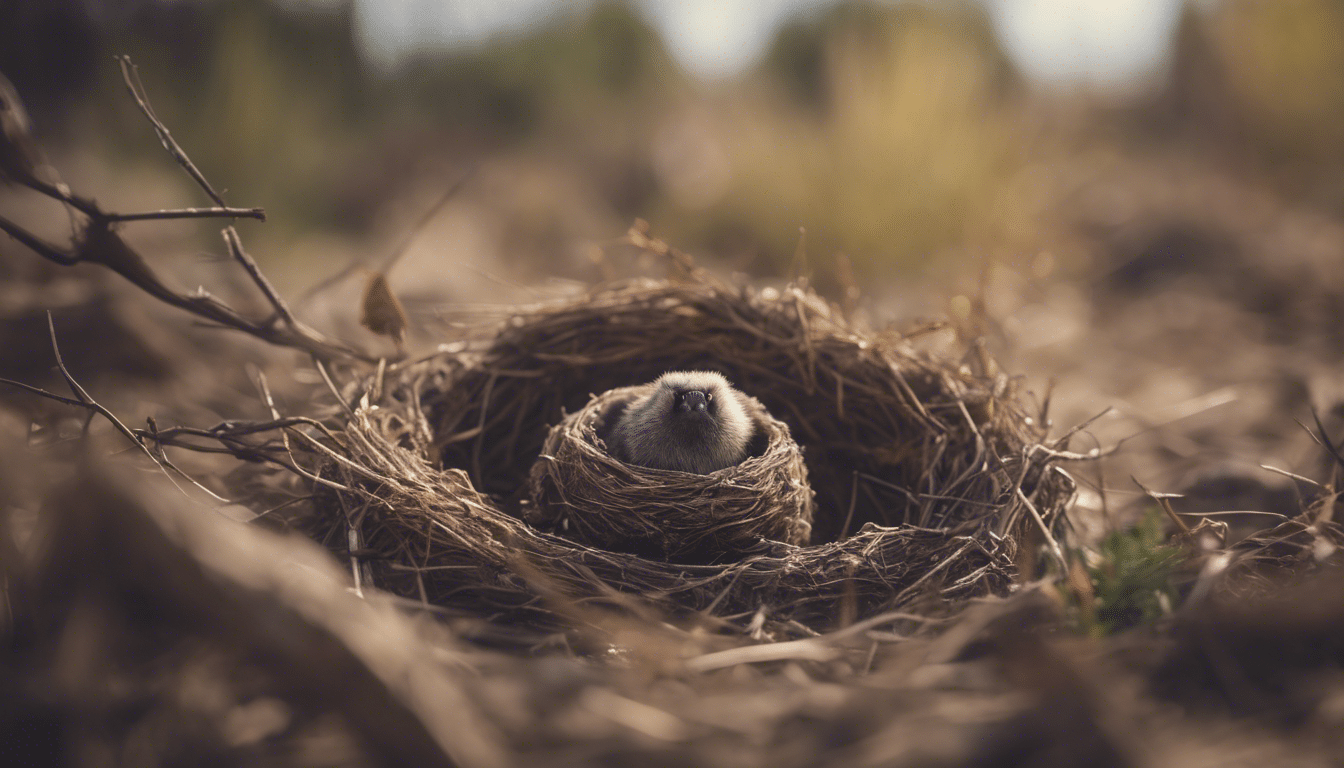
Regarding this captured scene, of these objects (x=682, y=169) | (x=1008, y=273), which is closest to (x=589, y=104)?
(x=682, y=169)

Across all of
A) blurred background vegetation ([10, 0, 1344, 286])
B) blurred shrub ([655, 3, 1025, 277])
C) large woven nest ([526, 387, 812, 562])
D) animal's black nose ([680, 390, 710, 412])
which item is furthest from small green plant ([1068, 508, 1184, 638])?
blurred shrub ([655, 3, 1025, 277])

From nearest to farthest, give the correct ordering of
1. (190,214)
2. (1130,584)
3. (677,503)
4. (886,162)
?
(1130,584), (190,214), (677,503), (886,162)

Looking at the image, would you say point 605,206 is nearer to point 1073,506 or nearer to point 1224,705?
point 1073,506

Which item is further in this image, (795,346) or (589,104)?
(589,104)

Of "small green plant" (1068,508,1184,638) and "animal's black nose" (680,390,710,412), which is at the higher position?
"animal's black nose" (680,390,710,412)

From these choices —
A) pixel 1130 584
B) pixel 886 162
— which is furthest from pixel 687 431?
pixel 886 162

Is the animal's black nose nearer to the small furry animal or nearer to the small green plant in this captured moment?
the small furry animal

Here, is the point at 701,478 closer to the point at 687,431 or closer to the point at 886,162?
the point at 687,431
